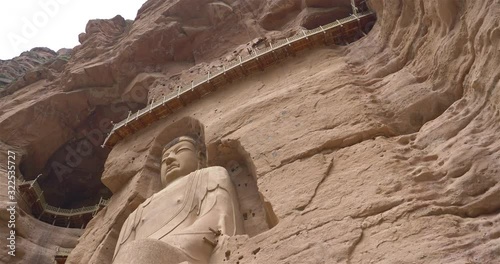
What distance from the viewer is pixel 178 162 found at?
7.70 m

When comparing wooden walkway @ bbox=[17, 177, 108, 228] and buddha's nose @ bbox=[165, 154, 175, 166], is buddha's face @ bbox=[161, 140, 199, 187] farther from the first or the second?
wooden walkway @ bbox=[17, 177, 108, 228]

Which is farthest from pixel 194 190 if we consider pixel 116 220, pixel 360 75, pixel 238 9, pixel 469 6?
pixel 238 9

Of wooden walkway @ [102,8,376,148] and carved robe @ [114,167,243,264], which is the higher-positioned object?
wooden walkway @ [102,8,376,148]

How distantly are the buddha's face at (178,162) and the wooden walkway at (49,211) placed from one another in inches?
219

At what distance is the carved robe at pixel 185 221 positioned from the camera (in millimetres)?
4918

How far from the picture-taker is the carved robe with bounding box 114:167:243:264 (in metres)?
4.92

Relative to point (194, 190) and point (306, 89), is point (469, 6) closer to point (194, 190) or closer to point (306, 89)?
point (306, 89)

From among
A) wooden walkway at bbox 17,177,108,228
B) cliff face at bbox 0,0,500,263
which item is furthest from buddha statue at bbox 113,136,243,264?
wooden walkway at bbox 17,177,108,228

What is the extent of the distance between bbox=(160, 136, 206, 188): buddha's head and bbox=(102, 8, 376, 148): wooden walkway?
1.20 m

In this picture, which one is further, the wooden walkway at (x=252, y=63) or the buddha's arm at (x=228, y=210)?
the wooden walkway at (x=252, y=63)

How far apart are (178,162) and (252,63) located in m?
2.15

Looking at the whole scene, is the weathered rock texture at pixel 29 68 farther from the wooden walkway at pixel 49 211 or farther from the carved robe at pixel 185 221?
the carved robe at pixel 185 221

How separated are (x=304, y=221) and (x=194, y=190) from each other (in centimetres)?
218

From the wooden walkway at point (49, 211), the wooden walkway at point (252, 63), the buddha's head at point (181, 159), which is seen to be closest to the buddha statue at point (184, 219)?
the buddha's head at point (181, 159)
